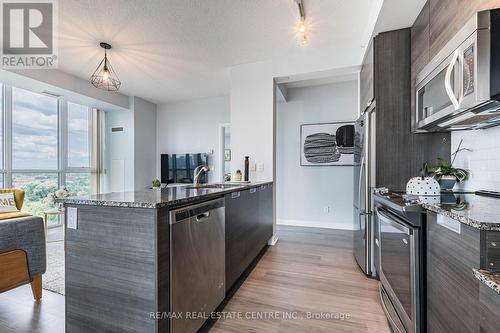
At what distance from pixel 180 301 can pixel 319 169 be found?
12.1ft

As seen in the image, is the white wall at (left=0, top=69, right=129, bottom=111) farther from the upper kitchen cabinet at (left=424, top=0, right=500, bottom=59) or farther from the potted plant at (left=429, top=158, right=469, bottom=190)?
the potted plant at (left=429, top=158, right=469, bottom=190)

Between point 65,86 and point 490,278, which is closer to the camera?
point 490,278

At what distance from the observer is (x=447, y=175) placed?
173cm

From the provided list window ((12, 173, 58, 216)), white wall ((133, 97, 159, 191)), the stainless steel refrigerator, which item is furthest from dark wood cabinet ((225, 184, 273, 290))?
window ((12, 173, 58, 216))

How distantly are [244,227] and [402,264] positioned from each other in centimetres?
138

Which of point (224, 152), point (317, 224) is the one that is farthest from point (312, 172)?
point (224, 152)

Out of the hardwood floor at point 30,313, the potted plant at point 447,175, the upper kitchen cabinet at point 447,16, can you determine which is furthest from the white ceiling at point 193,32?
the hardwood floor at point 30,313

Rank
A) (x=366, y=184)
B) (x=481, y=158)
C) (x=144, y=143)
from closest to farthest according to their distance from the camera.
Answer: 1. (x=481, y=158)
2. (x=366, y=184)
3. (x=144, y=143)

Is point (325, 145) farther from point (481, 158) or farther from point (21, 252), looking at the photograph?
point (21, 252)

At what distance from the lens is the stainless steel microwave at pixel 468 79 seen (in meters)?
1.14

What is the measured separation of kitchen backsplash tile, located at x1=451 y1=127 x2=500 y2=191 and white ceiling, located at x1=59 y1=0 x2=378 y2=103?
4.81 feet

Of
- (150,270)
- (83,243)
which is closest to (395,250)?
(150,270)

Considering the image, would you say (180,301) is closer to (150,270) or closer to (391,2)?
(150,270)

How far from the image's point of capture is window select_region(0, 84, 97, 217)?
4078 millimetres
